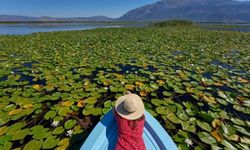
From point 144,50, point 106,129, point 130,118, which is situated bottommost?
point 144,50

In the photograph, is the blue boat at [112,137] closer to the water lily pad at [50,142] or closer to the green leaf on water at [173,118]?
the water lily pad at [50,142]

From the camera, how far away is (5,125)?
2.64m

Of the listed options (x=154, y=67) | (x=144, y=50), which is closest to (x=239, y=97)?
(x=154, y=67)

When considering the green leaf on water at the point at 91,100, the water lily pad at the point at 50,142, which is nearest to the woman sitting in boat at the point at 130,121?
the water lily pad at the point at 50,142

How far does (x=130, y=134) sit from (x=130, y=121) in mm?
132

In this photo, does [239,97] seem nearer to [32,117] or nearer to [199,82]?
[199,82]

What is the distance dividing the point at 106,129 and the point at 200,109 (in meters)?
1.86

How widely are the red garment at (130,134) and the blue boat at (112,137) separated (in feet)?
0.65

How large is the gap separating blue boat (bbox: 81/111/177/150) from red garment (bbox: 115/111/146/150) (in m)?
0.20

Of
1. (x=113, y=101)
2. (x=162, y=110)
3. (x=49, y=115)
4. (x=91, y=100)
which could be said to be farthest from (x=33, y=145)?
(x=162, y=110)

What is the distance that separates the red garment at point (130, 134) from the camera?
5.22ft

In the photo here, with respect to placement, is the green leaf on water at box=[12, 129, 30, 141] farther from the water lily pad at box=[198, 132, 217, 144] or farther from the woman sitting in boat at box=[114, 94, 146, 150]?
the water lily pad at box=[198, 132, 217, 144]

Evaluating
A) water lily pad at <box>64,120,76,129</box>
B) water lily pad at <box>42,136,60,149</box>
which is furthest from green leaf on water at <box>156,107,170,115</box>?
water lily pad at <box>42,136,60,149</box>

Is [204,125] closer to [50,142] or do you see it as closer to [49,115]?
[50,142]
